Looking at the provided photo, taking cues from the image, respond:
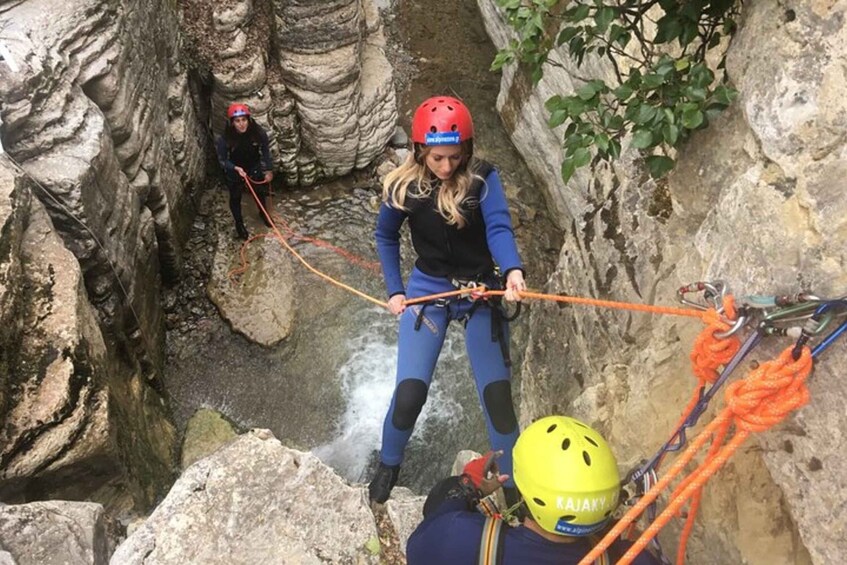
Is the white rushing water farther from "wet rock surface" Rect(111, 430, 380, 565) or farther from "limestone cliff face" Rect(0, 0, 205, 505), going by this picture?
"wet rock surface" Rect(111, 430, 380, 565)

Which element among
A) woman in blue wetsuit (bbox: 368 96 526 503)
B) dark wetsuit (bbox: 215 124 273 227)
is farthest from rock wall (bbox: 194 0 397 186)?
woman in blue wetsuit (bbox: 368 96 526 503)

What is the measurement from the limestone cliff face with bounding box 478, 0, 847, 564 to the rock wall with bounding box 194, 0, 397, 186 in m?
5.50

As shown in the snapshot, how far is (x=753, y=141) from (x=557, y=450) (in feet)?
5.52

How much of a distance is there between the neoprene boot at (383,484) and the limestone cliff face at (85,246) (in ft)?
6.37

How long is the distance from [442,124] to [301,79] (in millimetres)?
5809

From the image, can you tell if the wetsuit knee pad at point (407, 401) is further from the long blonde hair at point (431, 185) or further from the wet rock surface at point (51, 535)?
the wet rock surface at point (51, 535)

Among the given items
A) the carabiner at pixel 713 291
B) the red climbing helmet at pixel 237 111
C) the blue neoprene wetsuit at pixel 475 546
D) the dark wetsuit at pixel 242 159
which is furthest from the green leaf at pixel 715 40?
the dark wetsuit at pixel 242 159

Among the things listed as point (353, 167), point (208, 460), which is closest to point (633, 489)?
point (208, 460)

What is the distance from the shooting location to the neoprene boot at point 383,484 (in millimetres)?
4527

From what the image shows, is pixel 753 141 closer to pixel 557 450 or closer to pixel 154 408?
pixel 557 450

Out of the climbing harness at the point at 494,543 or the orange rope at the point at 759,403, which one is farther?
the climbing harness at the point at 494,543

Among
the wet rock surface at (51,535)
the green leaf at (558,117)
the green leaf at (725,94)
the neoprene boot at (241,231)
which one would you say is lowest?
the neoprene boot at (241,231)

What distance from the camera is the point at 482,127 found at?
1037cm

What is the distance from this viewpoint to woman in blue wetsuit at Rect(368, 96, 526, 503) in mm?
4031
